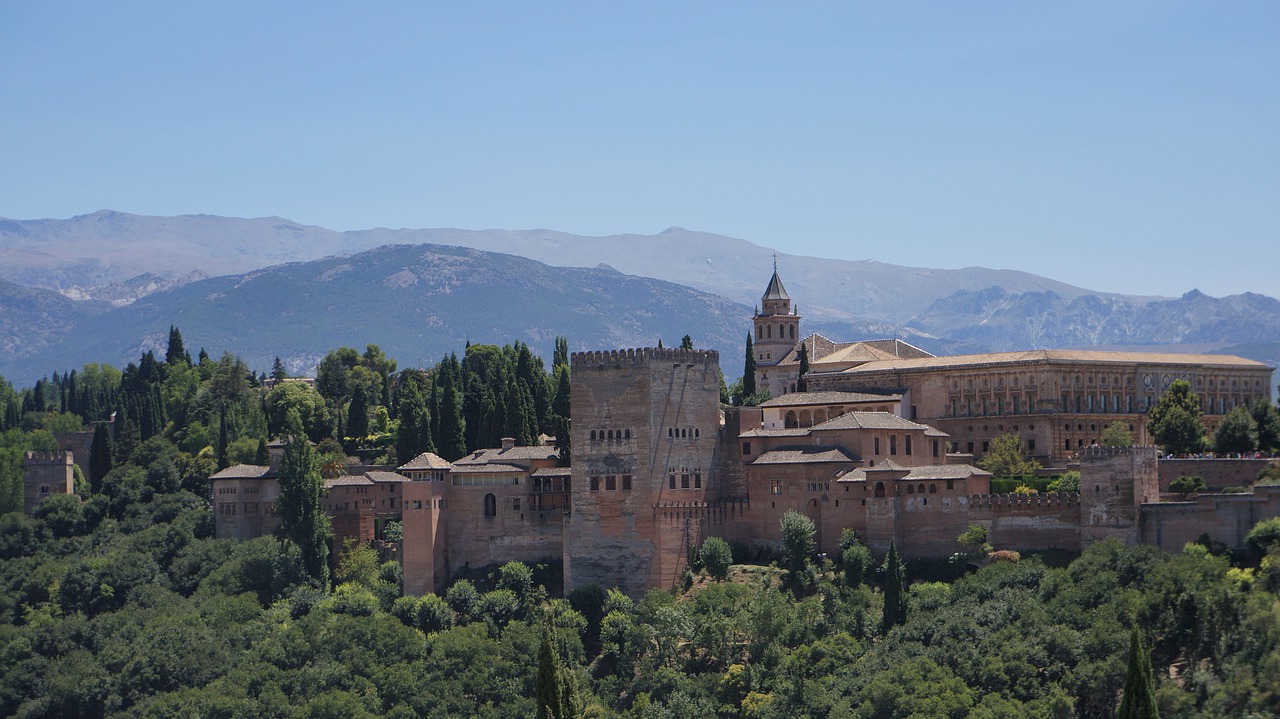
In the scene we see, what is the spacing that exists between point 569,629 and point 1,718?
28.6 meters

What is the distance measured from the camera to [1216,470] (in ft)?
232

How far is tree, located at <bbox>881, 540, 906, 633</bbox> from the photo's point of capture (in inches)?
2589

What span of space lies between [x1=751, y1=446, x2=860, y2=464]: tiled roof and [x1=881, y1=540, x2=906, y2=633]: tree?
7113 mm

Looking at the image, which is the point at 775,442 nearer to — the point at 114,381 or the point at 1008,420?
the point at 1008,420

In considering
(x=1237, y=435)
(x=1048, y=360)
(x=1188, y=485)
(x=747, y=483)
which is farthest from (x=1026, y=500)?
(x=1048, y=360)

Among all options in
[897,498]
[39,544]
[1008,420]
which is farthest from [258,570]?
[1008,420]

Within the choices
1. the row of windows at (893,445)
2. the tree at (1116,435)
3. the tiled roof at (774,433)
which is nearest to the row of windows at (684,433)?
the tiled roof at (774,433)

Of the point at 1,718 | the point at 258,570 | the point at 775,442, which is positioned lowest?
the point at 1,718

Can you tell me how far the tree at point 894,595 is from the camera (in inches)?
2589

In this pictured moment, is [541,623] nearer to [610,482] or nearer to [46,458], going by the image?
[610,482]

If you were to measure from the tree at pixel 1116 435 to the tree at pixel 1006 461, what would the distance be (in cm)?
324

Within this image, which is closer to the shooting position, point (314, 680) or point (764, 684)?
point (764, 684)

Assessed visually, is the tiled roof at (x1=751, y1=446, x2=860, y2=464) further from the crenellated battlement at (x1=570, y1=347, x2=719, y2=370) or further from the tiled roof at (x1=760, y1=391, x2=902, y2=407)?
the tiled roof at (x1=760, y1=391, x2=902, y2=407)

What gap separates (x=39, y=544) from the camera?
3720 inches
